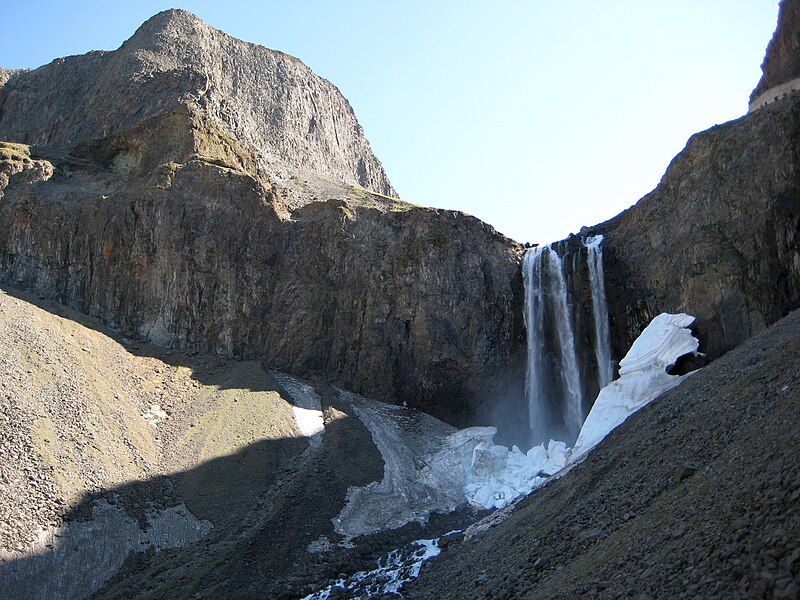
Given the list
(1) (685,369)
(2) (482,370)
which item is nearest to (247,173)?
(2) (482,370)

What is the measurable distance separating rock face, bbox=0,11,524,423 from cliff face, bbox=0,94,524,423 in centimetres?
10

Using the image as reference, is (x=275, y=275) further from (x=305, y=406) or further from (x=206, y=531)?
(x=206, y=531)

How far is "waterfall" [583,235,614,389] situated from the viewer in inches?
1756

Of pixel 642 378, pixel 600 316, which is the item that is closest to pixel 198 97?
pixel 600 316

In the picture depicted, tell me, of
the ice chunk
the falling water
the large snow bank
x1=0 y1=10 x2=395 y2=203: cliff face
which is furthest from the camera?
x1=0 y1=10 x2=395 y2=203: cliff face

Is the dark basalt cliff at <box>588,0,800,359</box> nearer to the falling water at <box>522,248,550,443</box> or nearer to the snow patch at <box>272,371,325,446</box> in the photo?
the falling water at <box>522,248,550,443</box>

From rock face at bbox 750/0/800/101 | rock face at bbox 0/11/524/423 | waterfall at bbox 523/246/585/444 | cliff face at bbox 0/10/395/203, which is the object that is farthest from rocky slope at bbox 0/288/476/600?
rock face at bbox 750/0/800/101

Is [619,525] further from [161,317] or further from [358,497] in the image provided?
[161,317]

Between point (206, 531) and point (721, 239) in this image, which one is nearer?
point (206, 531)

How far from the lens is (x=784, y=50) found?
5381cm

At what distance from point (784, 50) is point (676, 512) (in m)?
50.9

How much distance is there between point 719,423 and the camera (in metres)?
19.3

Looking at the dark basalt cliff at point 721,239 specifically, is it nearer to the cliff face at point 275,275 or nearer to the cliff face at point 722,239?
the cliff face at point 722,239

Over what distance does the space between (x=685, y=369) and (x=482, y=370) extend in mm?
15634
